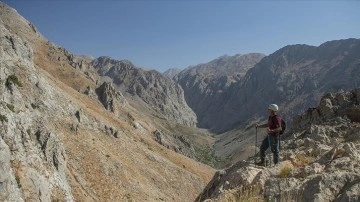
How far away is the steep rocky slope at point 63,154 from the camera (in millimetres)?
38281

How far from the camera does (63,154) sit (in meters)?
46.3

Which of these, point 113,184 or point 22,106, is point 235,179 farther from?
point 113,184

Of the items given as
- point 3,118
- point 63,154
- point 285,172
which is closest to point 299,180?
point 285,172

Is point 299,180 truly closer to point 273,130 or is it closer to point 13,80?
point 273,130

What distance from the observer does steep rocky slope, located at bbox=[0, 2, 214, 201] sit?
126ft

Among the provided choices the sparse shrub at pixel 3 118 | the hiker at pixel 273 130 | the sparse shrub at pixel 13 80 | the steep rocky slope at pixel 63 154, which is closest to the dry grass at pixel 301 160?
the hiker at pixel 273 130

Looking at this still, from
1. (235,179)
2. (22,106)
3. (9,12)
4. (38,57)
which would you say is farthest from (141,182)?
(9,12)

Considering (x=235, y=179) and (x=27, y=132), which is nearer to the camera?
(x=235, y=179)

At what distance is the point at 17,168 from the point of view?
37281 millimetres

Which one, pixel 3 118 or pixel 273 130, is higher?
pixel 3 118

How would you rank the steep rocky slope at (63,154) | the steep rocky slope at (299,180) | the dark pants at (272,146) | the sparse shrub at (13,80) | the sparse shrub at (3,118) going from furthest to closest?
the sparse shrub at (13,80)
the steep rocky slope at (63,154)
the sparse shrub at (3,118)
the dark pants at (272,146)
the steep rocky slope at (299,180)

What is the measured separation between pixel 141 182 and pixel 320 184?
54.1 m

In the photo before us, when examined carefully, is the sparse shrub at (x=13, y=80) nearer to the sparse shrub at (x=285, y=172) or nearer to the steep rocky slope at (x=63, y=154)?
the steep rocky slope at (x=63, y=154)

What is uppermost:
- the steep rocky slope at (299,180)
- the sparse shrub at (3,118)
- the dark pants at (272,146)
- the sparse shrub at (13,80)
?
the sparse shrub at (13,80)
